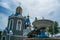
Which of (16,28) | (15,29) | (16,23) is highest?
(16,23)

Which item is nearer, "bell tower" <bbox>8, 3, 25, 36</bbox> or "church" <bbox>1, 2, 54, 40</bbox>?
"church" <bbox>1, 2, 54, 40</bbox>

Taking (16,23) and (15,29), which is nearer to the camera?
(15,29)

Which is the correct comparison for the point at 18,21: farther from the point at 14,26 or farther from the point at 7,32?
the point at 7,32

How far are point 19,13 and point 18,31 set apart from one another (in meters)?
4.98

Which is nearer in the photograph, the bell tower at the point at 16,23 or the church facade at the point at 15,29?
the church facade at the point at 15,29

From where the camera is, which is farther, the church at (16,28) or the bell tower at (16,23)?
the bell tower at (16,23)

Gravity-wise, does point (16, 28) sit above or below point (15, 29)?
above

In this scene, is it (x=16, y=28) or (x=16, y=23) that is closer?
(x=16, y=28)

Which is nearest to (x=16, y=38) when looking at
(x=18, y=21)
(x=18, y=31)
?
(x=18, y=31)

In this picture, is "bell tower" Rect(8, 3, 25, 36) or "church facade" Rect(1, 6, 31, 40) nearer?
"church facade" Rect(1, 6, 31, 40)

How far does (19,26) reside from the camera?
30938 millimetres

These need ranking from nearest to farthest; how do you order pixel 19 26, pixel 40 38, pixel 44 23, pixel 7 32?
pixel 40 38
pixel 44 23
pixel 7 32
pixel 19 26

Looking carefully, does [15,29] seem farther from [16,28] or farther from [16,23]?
[16,23]

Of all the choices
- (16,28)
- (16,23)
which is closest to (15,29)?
(16,28)
